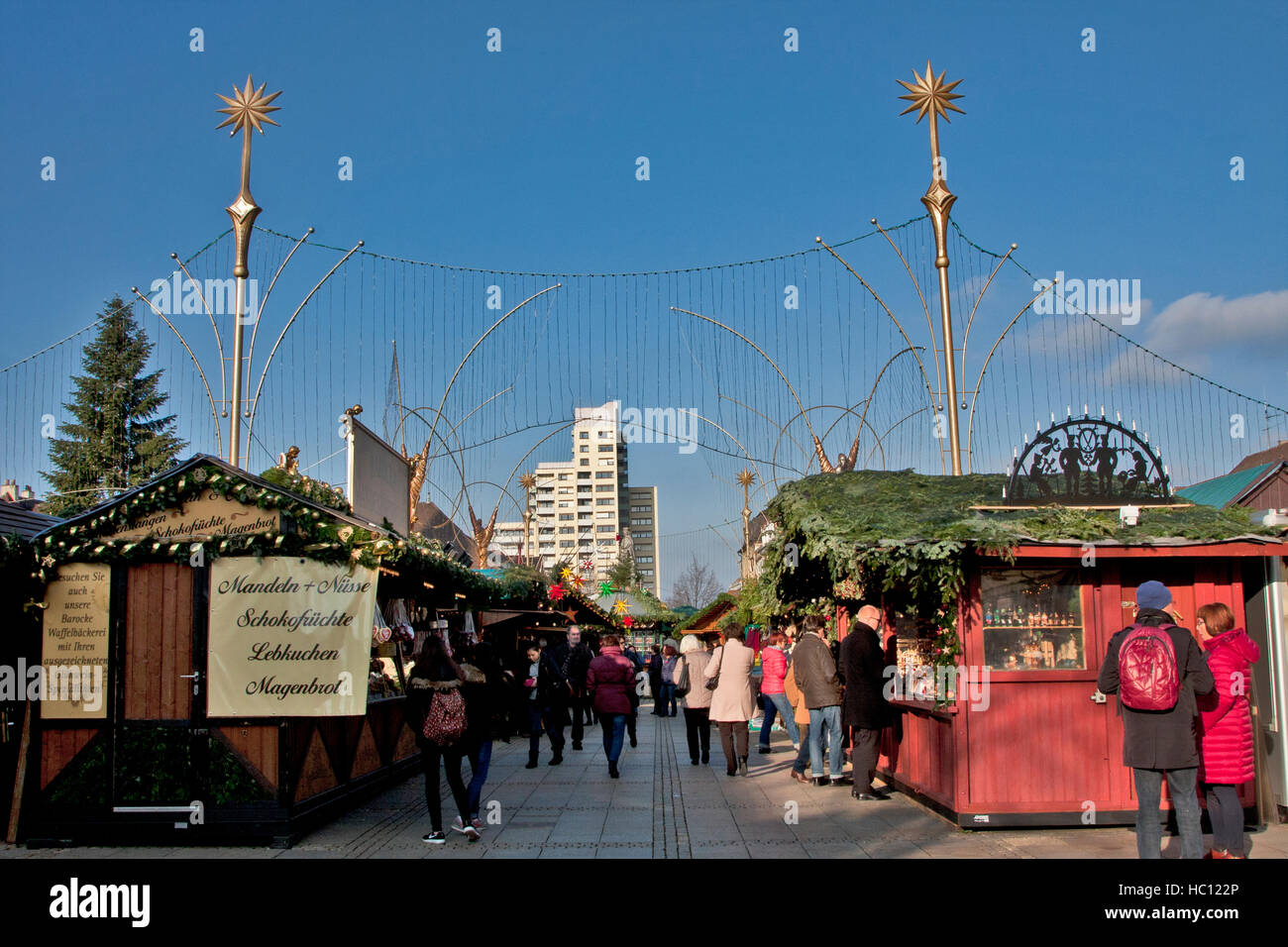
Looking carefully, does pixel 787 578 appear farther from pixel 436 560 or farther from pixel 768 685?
pixel 436 560

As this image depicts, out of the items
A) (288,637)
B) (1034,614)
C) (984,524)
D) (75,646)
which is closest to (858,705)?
(1034,614)

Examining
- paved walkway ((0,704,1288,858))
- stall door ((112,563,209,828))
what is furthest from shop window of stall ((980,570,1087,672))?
stall door ((112,563,209,828))

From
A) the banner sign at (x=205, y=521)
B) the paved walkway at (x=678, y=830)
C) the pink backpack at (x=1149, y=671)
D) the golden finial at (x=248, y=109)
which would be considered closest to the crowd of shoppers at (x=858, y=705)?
the pink backpack at (x=1149, y=671)

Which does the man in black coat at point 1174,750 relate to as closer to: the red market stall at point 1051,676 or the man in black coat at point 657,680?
the red market stall at point 1051,676

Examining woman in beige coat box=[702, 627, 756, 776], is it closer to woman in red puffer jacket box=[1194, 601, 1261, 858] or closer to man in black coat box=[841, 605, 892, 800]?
man in black coat box=[841, 605, 892, 800]

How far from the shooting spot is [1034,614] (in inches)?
384

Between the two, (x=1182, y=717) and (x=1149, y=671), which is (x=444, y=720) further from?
(x=1182, y=717)

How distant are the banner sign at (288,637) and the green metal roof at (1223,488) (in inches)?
590

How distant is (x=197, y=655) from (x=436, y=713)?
7.01ft

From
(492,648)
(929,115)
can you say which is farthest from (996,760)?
(929,115)

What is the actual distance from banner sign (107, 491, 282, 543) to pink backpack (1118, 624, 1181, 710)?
22.3 feet

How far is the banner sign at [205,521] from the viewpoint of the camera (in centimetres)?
975

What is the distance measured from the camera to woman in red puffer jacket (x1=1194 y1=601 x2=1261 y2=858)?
24.9ft

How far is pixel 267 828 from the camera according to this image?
9320mm
